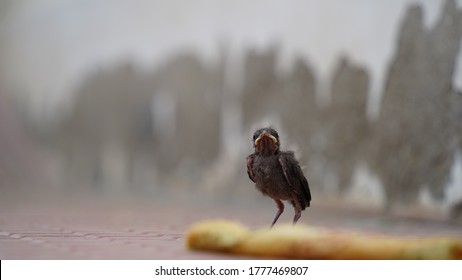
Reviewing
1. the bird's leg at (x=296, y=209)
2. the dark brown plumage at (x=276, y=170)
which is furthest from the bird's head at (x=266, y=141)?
the bird's leg at (x=296, y=209)

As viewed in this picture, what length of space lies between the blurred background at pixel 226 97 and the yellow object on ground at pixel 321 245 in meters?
0.24

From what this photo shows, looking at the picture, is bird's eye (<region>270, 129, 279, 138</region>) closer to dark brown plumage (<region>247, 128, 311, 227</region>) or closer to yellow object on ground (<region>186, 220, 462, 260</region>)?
dark brown plumage (<region>247, 128, 311, 227</region>)

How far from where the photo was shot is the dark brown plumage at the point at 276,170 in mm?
1842

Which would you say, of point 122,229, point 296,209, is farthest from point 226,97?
point 296,209

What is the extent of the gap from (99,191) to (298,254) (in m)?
4.46

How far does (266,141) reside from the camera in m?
1.84

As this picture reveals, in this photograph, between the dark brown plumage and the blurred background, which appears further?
the blurred background

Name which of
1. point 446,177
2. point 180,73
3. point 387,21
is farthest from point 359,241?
point 180,73

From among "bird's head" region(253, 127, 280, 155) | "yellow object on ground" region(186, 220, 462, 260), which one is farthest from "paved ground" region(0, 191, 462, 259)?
"bird's head" region(253, 127, 280, 155)

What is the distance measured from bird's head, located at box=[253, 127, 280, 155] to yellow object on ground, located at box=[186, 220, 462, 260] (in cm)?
21

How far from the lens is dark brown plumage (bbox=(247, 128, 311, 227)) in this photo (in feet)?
6.04

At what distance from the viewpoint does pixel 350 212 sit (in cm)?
356

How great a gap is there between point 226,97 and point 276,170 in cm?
335

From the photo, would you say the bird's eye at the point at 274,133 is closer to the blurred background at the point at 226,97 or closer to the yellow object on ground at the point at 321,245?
the blurred background at the point at 226,97
